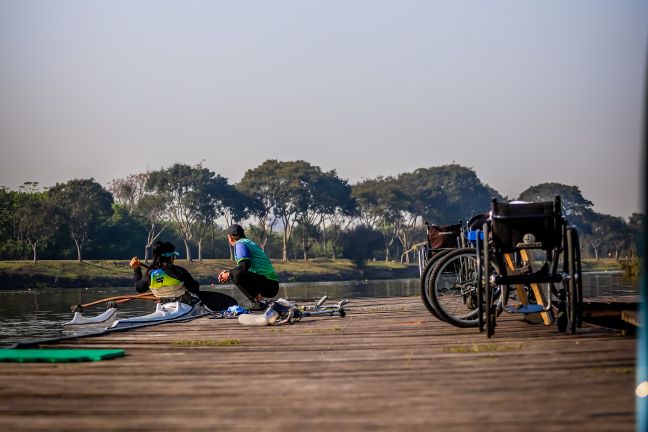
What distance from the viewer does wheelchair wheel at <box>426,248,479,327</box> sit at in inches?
306

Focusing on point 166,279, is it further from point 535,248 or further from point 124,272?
point 124,272

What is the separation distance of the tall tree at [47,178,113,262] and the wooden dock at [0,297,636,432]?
211 feet

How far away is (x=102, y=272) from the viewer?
209ft

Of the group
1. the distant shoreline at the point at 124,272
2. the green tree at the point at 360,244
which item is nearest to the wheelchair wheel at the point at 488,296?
the distant shoreline at the point at 124,272

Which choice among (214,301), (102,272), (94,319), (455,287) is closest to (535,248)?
(455,287)

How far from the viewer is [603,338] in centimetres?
631

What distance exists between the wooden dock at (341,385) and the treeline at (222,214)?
5721cm

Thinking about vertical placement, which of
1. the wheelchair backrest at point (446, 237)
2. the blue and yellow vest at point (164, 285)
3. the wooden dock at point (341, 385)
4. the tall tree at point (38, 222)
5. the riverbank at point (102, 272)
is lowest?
the riverbank at point (102, 272)

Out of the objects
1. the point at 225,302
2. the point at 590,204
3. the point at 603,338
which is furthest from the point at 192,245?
the point at 603,338

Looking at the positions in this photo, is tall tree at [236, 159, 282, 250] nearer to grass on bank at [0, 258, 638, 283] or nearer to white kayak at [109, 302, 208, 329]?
grass on bank at [0, 258, 638, 283]

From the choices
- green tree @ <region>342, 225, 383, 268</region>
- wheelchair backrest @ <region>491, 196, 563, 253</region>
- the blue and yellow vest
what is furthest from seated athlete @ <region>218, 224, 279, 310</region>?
green tree @ <region>342, 225, 383, 268</region>

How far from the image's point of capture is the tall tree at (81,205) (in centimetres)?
7031

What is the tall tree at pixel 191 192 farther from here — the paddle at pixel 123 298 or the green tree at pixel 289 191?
the paddle at pixel 123 298

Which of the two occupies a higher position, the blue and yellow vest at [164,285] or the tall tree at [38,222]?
the tall tree at [38,222]
